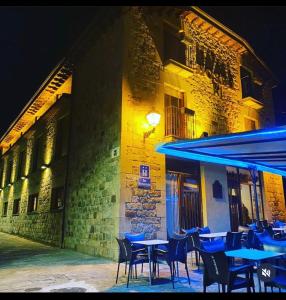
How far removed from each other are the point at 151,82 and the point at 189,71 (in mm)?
1664

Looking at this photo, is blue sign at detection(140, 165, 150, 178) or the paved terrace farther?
blue sign at detection(140, 165, 150, 178)

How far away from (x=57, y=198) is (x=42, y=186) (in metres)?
2.00

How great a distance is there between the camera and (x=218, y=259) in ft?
11.0

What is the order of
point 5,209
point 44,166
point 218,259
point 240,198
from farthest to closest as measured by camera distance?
point 5,209 < point 44,166 < point 240,198 < point 218,259

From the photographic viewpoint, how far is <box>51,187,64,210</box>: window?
1093cm

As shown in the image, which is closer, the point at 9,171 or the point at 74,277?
the point at 74,277

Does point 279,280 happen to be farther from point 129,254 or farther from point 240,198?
point 240,198

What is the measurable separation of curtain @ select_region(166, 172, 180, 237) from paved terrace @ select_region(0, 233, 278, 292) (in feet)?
6.54

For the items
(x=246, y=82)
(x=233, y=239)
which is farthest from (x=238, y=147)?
(x=246, y=82)

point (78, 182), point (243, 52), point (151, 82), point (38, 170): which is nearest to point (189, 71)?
point (151, 82)

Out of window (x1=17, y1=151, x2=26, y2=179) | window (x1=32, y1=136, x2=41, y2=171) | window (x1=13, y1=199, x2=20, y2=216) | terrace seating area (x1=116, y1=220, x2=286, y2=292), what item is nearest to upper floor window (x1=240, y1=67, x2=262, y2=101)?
terrace seating area (x1=116, y1=220, x2=286, y2=292)

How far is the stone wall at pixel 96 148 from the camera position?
7.85 meters

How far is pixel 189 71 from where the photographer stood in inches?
380

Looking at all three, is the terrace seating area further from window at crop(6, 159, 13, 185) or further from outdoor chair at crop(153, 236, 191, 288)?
window at crop(6, 159, 13, 185)
